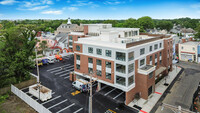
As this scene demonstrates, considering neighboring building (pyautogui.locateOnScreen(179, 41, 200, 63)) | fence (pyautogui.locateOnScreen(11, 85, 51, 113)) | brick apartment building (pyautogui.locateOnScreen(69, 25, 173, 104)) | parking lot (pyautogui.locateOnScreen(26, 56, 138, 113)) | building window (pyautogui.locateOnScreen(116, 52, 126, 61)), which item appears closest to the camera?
fence (pyautogui.locateOnScreen(11, 85, 51, 113))

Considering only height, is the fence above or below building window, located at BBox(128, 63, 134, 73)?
below

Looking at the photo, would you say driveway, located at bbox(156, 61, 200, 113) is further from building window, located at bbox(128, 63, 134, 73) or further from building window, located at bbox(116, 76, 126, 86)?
building window, located at bbox(128, 63, 134, 73)

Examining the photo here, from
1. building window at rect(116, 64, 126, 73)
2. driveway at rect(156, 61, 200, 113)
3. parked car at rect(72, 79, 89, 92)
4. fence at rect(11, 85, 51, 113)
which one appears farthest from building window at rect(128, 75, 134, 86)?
fence at rect(11, 85, 51, 113)

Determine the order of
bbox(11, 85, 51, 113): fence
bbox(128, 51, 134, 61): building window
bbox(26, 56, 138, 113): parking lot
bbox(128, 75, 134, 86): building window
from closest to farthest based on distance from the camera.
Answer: bbox(11, 85, 51, 113): fence → bbox(26, 56, 138, 113): parking lot → bbox(128, 51, 134, 61): building window → bbox(128, 75, 134, 86): building window

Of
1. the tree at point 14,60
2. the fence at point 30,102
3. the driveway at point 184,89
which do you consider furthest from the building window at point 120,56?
the tree at point 14,60

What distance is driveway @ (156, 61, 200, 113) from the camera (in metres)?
27.7

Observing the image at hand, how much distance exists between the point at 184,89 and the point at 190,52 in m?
27.6

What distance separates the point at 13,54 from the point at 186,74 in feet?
152

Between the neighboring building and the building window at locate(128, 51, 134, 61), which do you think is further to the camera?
the neighboring building

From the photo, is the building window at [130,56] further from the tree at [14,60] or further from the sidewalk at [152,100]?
the tree at [14,60]

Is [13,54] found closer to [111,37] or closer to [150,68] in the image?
[111,37]

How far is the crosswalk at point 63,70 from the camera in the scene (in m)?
40.4

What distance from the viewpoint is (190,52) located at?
55.2 metres

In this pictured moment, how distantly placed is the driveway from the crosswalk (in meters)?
25.1
